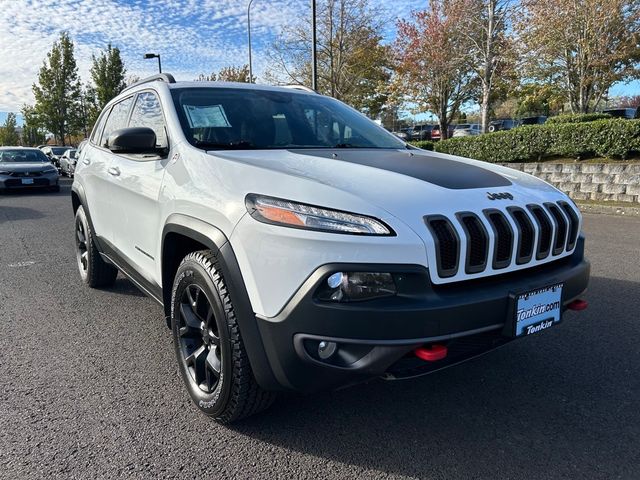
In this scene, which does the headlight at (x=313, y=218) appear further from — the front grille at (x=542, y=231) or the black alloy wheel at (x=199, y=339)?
the front grille at (x=542, y=231)

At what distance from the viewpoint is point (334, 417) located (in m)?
2.54

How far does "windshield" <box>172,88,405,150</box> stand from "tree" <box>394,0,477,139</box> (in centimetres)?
1743

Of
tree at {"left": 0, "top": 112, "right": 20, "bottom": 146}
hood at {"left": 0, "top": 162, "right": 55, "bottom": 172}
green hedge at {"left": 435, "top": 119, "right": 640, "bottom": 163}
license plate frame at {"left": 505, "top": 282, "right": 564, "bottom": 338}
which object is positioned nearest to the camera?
license plate frame at {"left": 505, "top": 282, "right": 564, "bottom": 338}

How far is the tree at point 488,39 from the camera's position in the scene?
17547mm

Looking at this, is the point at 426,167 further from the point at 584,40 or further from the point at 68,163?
the point at 68,163

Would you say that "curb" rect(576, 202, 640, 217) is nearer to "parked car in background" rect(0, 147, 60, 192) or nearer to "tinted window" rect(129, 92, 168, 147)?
"tinted window" rect(129, 92, 168, 147)

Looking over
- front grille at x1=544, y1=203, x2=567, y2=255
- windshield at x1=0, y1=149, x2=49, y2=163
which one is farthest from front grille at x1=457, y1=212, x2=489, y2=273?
windshield at x1=0, y1=149, x2=49, y2=163

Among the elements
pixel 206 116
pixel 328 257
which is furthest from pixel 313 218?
pixel 206 116

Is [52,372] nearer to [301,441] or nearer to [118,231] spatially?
[118,231]

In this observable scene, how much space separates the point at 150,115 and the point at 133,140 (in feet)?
A: 2.15

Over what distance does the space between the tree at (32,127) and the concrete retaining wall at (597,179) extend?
40.4 meters

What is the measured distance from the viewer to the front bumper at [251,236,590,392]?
6.17ft

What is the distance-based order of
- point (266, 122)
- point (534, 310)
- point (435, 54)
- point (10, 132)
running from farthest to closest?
point (10, 132) → point (435, 54) → point (266, 122) → point (534, 310)

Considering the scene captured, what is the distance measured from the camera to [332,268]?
1877mm
